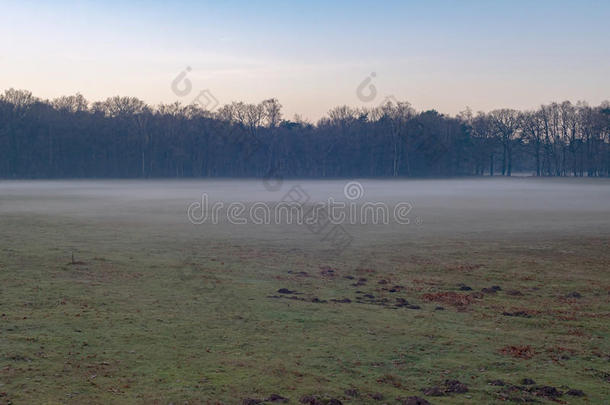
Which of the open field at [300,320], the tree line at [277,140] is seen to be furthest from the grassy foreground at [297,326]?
the tree line at [277,140]

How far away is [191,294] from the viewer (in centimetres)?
1399

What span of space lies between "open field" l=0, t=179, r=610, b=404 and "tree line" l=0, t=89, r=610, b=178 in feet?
359

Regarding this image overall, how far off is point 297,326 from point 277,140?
5340 inches

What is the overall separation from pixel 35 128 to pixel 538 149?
4419 inches

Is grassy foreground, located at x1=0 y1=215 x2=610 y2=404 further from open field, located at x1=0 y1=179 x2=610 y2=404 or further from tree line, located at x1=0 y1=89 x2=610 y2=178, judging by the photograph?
tree line, located at x1=0 y1=89 x2=610 y2=178

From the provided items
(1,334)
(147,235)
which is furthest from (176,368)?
(147,235)

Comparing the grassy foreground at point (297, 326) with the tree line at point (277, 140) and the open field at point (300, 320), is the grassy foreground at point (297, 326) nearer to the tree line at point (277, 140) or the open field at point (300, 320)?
the open field at point (300, 320)

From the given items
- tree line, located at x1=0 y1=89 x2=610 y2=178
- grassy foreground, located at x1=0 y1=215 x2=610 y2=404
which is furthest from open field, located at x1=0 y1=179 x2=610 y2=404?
tree line, located at x1=0 y1=89 x2=610 y2=178

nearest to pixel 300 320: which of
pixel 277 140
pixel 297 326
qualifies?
pixel 297 326

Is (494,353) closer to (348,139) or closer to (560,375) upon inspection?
(560,375)

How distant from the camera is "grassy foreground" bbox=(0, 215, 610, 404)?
26.8 feet

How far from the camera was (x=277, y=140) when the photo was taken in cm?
14575

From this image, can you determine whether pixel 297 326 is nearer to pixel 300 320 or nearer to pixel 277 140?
pixel 300 320

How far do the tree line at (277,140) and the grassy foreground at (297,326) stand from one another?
11279cm
